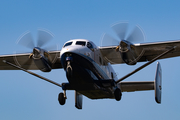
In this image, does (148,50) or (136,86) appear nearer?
(148,50)

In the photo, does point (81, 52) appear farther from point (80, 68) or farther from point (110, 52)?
point (110, 52)

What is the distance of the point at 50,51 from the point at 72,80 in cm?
525

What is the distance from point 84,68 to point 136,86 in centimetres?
565

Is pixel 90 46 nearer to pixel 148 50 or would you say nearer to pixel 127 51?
pixel 127 51

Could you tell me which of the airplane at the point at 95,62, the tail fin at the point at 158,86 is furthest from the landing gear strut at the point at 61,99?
the tail fin at the point at 158,86

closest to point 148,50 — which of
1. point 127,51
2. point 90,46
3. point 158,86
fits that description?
point 158,86

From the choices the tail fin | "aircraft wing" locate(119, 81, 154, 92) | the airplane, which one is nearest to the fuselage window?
the airplane

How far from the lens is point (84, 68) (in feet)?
51.2

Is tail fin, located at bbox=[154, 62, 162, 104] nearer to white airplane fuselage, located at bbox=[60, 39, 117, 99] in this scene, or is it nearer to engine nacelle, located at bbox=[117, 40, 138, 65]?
engine nacelle, located at bbox=[117, 40, 138, 65]

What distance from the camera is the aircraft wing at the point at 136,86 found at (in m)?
19.7

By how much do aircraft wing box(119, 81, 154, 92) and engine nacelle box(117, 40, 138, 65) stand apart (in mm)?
2716

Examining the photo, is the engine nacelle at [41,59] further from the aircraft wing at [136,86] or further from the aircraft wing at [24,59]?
the aircraft wing at [136,86]

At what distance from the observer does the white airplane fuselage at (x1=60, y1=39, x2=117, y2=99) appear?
15.0 metres

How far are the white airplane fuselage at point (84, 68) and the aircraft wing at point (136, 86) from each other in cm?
242
